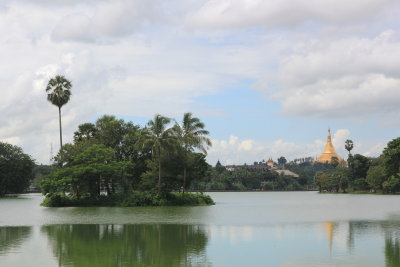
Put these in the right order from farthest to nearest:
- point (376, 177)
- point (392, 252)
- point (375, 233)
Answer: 1. point (376, 177)
2. point (375, 233)
3. point (392, 252)

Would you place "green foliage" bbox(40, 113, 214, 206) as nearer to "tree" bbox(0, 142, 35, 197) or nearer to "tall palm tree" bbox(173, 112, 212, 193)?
"tall palm tree" bbox(173, 112, 212, 193)

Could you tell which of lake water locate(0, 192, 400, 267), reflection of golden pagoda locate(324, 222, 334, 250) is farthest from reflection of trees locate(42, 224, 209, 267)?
reflection of golden pagoda locate(324, 222, 334, 250)

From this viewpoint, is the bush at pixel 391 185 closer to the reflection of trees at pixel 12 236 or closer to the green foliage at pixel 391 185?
the green foliage at pixel 391 185

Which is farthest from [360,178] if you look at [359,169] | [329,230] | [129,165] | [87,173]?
[329,230]

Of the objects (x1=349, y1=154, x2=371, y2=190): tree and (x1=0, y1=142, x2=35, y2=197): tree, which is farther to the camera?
(x1=349, y1=154, x2=371, y2=190): tree

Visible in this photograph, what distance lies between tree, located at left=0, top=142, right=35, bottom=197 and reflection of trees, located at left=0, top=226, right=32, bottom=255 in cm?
8443

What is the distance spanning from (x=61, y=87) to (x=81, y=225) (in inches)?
1596

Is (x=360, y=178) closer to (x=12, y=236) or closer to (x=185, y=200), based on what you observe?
(x=185, y=200)

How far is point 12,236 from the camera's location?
34.7 metres

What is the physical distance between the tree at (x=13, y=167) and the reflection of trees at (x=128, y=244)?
8455 centimetres

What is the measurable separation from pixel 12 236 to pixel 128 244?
9.13 m

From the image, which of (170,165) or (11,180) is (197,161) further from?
(11,180)

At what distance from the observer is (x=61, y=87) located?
79062 millimetres

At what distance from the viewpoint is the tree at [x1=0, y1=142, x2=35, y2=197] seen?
120 metres
